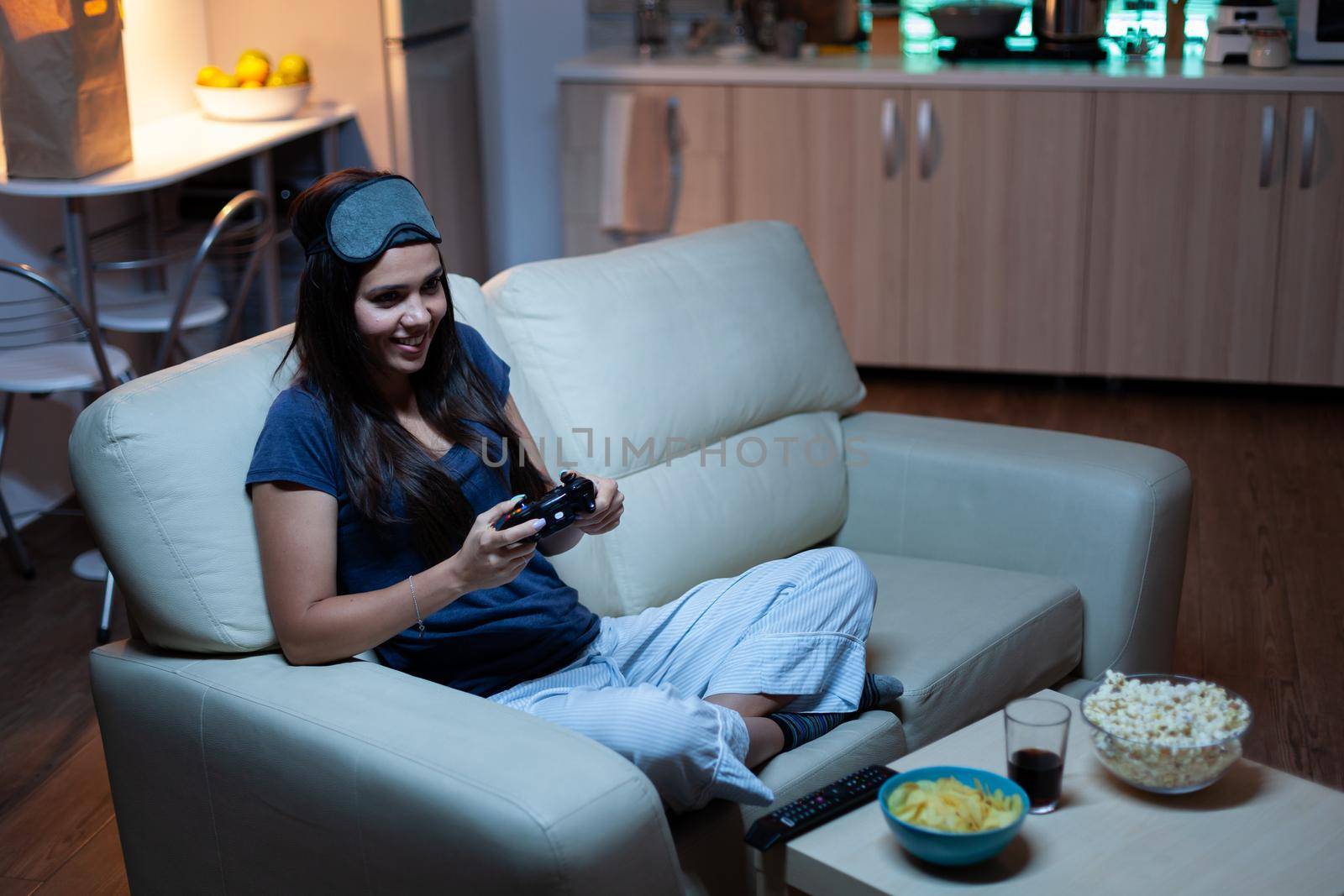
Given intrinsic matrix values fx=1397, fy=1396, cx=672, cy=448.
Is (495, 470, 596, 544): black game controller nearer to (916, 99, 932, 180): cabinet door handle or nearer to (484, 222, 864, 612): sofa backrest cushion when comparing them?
(484, 222, 864, 612): sofa backrest cushion

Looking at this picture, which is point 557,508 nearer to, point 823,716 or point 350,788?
point 350,788

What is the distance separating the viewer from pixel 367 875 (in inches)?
56.8

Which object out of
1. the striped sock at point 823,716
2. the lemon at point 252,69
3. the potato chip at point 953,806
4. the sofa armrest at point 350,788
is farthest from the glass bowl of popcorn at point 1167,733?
the lemon at point 252,69

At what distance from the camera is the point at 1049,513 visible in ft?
7.31

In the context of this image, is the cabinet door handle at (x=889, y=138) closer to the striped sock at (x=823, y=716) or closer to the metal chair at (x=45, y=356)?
the metal chair at (x=45, y=356)

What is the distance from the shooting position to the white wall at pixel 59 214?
3406mm

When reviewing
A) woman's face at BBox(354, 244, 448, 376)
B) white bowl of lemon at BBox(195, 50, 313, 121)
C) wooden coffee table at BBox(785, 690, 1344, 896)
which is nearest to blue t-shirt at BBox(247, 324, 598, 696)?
woman's face at BBox(354, 244, 448, 376)

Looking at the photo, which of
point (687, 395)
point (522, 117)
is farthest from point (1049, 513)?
point (522, 117)

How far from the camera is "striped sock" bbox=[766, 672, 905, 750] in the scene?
1.72 metres

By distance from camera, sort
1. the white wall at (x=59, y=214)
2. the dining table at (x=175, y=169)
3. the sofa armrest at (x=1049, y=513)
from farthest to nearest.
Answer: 1. the white wall at (x=59, y=214)
2. the dining table at (x=175, y=169)
3. the sofa armrest at (x=1049, y=513)

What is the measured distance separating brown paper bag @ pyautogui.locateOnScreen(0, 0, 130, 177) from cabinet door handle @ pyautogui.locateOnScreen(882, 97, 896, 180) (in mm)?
2150

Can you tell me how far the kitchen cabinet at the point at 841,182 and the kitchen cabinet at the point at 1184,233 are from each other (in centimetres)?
59

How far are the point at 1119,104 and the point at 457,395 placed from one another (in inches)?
114

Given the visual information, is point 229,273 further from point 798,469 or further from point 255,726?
point 255,726
